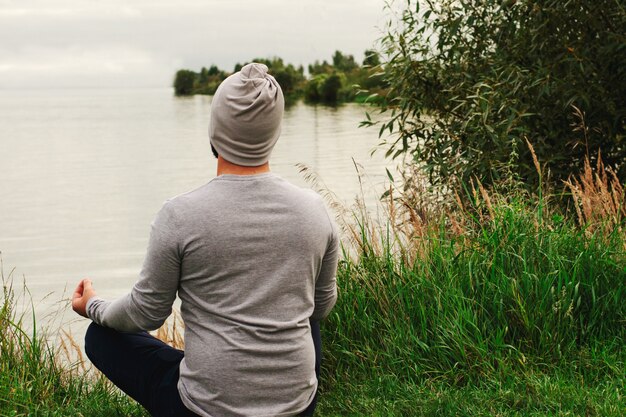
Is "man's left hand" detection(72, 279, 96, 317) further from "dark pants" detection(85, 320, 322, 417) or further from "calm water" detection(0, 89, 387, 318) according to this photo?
"calm water" detection(0, 89, 387, 318)

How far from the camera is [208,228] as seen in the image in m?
2.32

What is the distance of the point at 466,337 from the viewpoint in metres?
3.51

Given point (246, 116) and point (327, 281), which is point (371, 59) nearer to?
point (327, 281)

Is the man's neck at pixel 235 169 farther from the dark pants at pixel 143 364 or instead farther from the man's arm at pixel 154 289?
the dark pants at pixel 143 364

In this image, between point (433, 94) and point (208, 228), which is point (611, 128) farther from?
point (208, 228)

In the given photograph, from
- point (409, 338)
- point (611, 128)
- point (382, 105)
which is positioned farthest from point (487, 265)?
point (382, 105)

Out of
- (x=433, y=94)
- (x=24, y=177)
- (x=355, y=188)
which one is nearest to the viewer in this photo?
(x=433, y=94)

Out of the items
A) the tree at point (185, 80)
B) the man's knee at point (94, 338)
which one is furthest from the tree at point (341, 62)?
the man's knee at point (94, 338)

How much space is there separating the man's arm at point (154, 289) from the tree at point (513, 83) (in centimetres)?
358

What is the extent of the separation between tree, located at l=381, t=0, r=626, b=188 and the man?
11.4ft

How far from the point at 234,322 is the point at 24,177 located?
23378 millimetres

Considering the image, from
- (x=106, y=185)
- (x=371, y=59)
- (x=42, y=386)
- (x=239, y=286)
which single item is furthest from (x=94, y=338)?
(x=106, y=185)

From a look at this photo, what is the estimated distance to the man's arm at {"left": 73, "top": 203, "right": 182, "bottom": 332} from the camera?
91.8 inches

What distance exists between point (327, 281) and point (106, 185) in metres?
19.9
